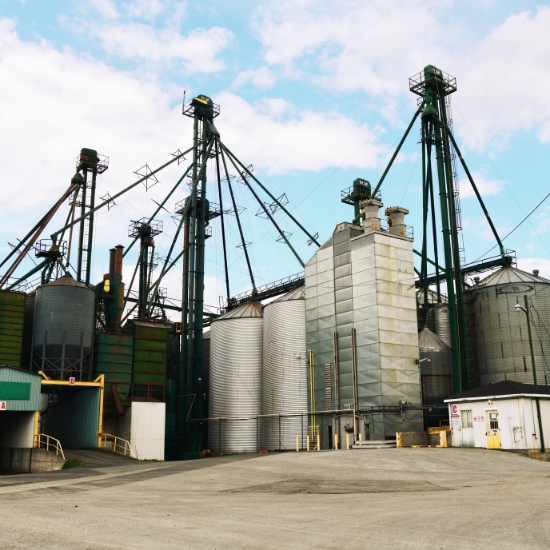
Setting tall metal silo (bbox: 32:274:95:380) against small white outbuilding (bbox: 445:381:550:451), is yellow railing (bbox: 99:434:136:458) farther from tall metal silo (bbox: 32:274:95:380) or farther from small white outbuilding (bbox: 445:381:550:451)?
small white outbuilding (bbox: 445:381:550:451)

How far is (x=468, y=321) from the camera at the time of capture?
53.2 metres

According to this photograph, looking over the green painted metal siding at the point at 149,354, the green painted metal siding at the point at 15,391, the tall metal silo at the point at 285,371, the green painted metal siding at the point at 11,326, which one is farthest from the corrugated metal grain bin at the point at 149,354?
the green painted metal siding at the point at 15,391

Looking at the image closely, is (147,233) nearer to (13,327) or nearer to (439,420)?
(13,327)

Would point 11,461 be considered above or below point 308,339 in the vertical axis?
below

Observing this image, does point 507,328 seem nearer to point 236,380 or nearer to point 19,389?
point 236,380

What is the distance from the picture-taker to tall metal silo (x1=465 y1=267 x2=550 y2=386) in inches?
1919

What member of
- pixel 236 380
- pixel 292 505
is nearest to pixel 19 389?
pixel 236 380

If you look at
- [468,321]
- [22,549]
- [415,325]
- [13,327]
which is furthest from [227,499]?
[468,321]

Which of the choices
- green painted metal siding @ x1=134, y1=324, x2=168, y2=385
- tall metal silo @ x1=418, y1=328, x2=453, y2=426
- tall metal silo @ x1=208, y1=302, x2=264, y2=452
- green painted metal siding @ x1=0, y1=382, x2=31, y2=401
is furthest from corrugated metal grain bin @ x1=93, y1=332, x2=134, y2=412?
tall metal silo @ x1=418, y1=328, x2=453, y2=426

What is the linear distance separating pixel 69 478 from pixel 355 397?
77.3ft

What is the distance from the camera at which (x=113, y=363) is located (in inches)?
1954

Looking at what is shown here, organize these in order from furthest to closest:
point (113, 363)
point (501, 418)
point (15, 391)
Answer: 1. point (113, 363)
2. point (15, 391)
3. point (501, 418)

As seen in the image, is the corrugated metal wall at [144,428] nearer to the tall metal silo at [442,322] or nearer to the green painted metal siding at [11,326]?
the green painted metal siding at [11,326]

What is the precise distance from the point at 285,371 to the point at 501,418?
19362 mm
